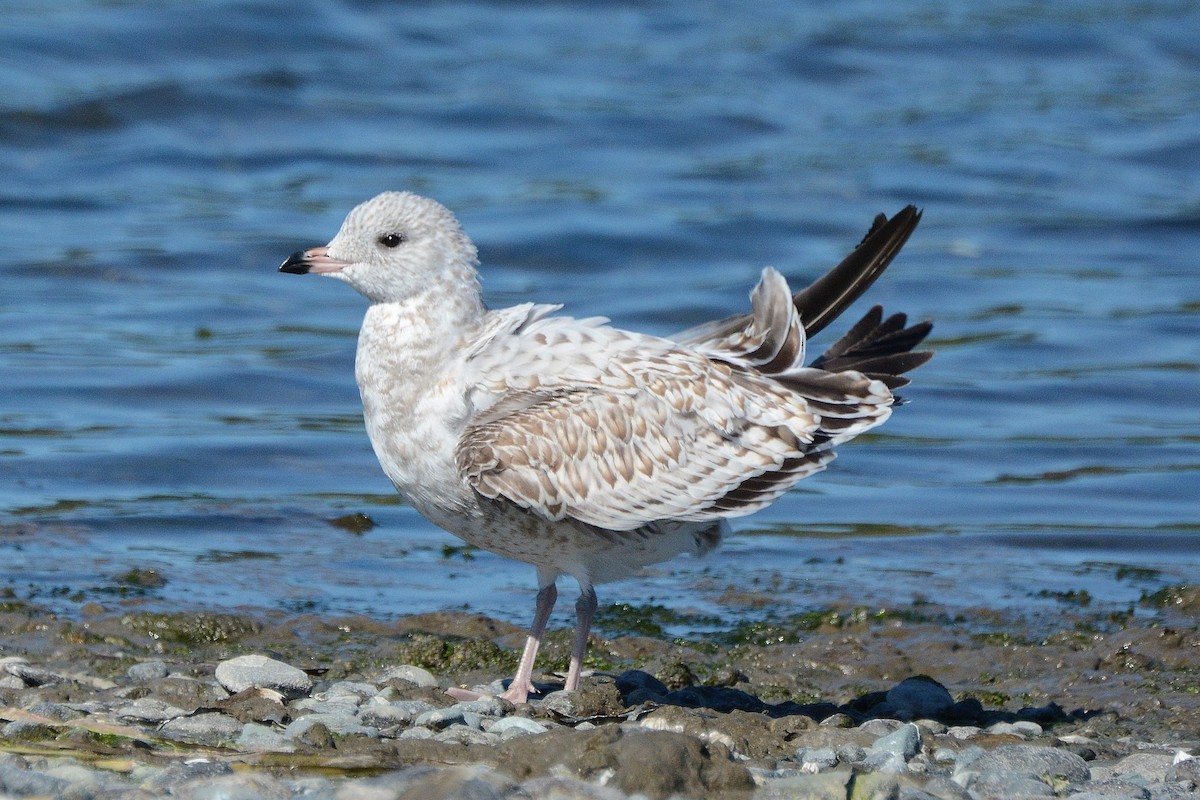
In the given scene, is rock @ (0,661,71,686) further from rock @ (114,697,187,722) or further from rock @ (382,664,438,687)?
rock @ (382,664,438,687)

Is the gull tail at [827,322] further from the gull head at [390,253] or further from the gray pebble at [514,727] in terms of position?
the gray pebble at [514,727]

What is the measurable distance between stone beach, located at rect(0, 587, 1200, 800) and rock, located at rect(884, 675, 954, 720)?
0.01 m

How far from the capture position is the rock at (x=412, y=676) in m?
6.67

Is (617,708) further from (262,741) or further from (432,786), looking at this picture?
(432,786)

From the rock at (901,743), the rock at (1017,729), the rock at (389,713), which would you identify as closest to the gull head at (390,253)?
the rock at (389,713)

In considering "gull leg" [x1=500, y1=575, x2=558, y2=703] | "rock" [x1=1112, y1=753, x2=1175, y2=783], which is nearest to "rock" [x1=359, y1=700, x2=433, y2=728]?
"gull leg" [x1=500, y1=575, x2=558, y2=703]

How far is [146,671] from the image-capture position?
6.57m

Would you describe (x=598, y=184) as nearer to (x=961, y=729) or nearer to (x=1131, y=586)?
(x=1131, y=586)

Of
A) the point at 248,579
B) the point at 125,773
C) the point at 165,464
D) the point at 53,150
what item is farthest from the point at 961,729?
the point at 53,150

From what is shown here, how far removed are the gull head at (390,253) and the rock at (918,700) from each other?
7.37 feet

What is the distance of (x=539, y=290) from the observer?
1490 centimetres

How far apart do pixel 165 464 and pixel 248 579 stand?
225 cm

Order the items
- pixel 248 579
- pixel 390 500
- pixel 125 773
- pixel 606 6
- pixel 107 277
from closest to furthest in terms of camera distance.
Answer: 1. pixel 125 773
2. pixel 248 579
3. pixel 390 500
4. pixel 107 277
5. pixel 606 6

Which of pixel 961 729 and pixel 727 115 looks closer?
pixel 961 729
